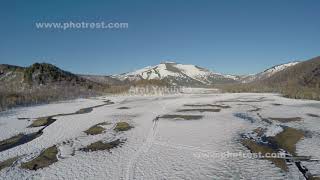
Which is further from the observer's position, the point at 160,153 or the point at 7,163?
the point at 160,153

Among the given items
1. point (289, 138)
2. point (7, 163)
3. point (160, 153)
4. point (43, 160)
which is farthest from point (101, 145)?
point (289, 138)

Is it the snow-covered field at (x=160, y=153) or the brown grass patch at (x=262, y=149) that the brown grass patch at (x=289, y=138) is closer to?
the snow-covered field at (x=160, y=153)

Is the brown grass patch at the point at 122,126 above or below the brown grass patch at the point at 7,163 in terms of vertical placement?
above

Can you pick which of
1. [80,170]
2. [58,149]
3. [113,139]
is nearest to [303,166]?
[80,170]

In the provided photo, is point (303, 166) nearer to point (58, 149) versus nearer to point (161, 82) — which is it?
point (58, 149)

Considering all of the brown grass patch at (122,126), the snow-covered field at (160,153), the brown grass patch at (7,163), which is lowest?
the brown grass patch at (7,163)

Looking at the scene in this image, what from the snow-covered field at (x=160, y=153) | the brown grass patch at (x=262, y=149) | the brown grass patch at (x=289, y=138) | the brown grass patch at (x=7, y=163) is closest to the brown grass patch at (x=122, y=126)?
the snow-covered field at (x=160, y=153)

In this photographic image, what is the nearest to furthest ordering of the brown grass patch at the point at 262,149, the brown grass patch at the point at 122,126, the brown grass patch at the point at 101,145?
1. the brown grass patch at the point at 262,149
2. the brown grass patch at the point at 101,145
3. the brown grass patch at the point at 122,126

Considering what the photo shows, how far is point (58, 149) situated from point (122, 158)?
5.63 metres

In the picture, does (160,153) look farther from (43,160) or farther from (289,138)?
(289,138)

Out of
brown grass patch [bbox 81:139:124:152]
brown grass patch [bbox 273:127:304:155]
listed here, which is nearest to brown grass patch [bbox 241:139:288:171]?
brown grass patch [bbox 273:127:304:155]

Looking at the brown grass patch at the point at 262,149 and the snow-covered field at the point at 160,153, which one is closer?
the snow-covered field at the point at 160,153

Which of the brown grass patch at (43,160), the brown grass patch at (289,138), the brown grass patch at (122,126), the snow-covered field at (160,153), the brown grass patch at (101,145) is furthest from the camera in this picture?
the brown grass patch at (122,126)

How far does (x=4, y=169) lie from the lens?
1756 centimetres
